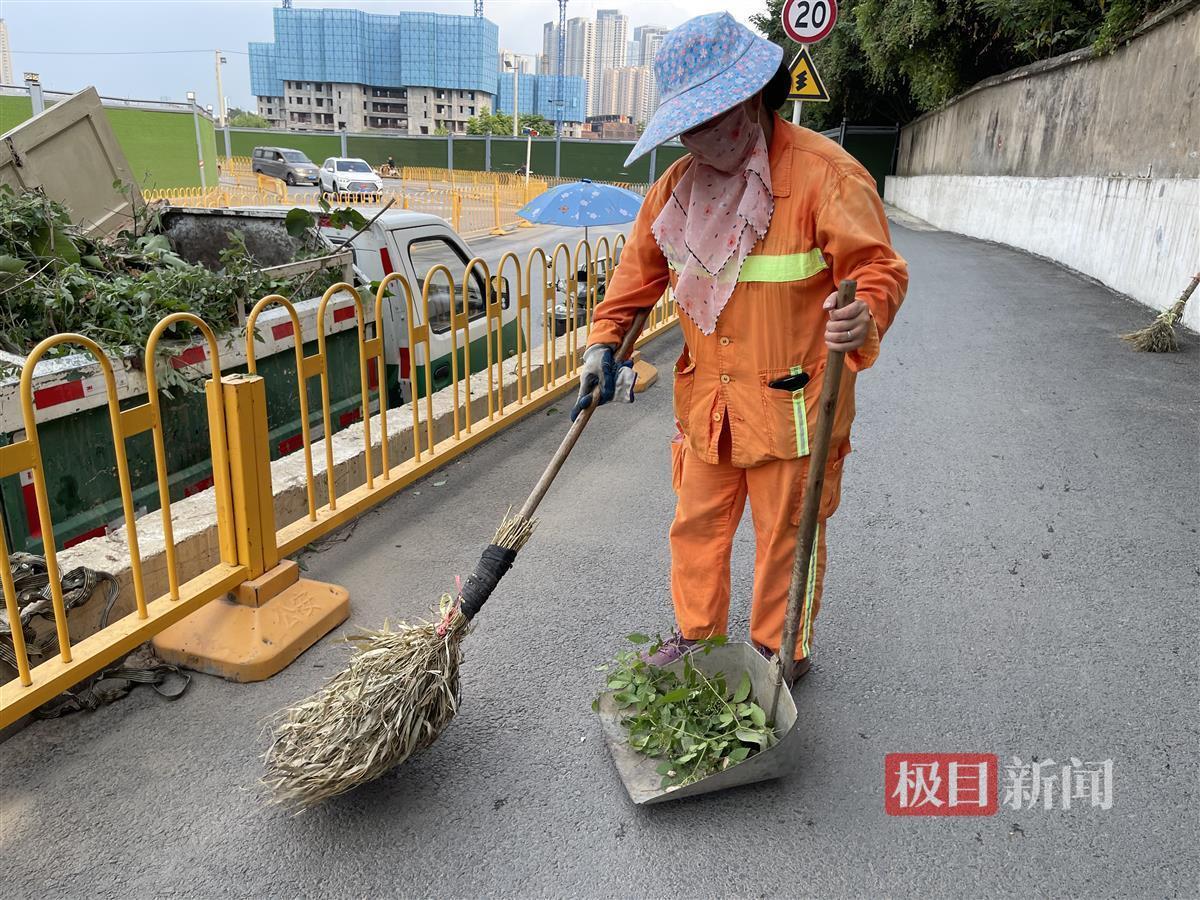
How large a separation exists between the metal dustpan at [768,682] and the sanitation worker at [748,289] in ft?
0.49

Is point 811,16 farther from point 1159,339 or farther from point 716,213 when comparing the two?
point 716,213

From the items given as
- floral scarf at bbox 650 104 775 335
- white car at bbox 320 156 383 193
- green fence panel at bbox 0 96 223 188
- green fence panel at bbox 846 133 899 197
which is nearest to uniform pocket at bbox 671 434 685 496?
floral scarf at bbox 650 104 775 335

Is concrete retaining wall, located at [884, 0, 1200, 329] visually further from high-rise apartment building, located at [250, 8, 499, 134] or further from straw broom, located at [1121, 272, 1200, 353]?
high-rise apartment building, located at [250, 8, 499, 134]

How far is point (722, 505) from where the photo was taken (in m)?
2.65

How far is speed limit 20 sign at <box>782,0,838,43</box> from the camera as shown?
859 centimetres

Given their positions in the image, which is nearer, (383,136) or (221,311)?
(221,311)

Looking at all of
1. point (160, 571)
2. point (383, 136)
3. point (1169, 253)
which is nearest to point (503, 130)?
point (383, 136)

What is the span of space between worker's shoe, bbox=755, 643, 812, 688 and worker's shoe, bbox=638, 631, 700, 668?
210 millimetres

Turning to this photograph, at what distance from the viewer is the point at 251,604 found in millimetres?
3115

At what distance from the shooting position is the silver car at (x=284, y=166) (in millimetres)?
33312

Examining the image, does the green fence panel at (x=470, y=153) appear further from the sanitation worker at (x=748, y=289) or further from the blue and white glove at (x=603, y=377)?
the sanitation worker at (x=748, y=289)

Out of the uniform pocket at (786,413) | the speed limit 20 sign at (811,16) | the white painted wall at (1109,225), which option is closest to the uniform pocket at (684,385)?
the uniform pocket at (786,413)

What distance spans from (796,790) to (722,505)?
83cm

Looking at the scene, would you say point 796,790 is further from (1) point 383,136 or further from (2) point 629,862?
(1) point 383,136
